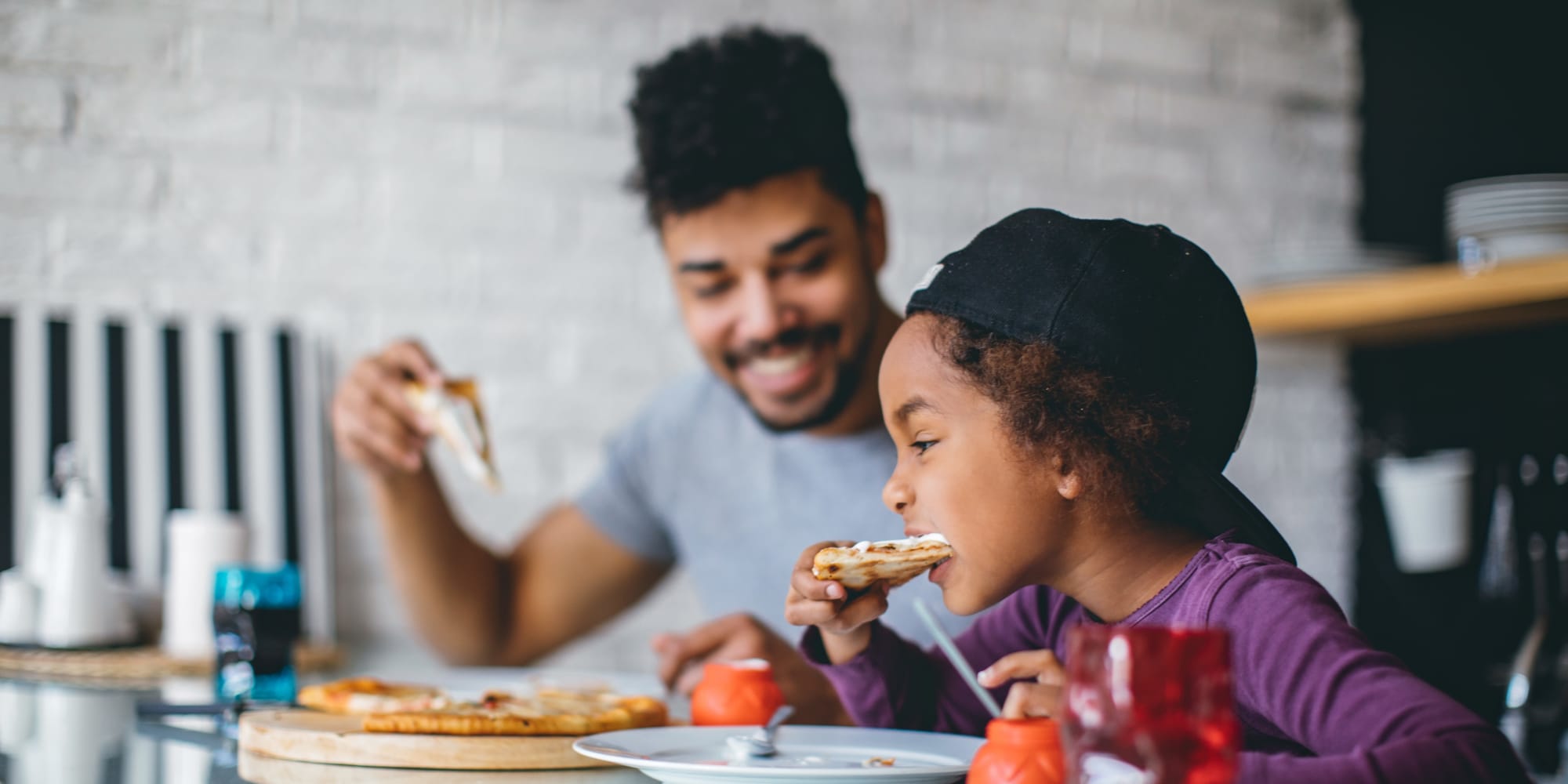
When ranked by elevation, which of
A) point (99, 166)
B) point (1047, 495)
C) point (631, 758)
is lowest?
point (631, 758)

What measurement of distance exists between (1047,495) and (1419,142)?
8.67 feet

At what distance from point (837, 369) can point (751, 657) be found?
472 millimetres

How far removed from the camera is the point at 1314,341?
120 inches

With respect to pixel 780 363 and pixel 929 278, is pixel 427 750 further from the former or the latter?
pixel 780 363

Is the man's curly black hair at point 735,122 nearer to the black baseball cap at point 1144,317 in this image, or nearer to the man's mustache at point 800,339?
the man's mustache at point 800,339

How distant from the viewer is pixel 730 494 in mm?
1821

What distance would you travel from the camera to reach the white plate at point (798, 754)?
0.74 meters

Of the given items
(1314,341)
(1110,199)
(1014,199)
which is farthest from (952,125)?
(1314,341)

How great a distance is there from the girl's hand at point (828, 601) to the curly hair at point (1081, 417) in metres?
0.14

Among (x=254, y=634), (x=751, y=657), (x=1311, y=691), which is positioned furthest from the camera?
(x=254, y=634)

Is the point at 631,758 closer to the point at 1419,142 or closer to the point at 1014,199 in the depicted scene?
the point at 1014,199

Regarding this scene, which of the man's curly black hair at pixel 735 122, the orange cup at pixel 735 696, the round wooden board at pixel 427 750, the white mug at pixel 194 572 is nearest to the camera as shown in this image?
the round wooden board at pixel 427 750

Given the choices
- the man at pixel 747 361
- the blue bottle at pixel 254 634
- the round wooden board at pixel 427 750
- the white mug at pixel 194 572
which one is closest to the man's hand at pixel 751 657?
the man at pixel 747 361

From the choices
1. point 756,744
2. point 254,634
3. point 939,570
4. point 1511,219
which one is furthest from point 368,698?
point 1511,219
